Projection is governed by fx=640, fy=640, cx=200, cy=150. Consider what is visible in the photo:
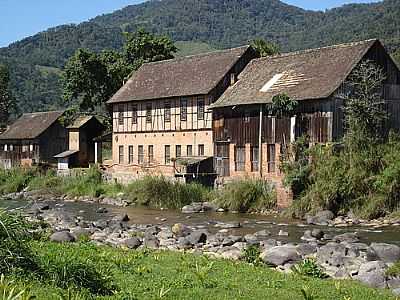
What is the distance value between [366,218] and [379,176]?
7.46 ft

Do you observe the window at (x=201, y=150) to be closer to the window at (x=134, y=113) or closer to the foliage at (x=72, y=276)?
the window at (x=134, y=113)

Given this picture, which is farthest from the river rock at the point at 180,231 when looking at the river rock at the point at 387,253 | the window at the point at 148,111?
the window at the point at 148,111

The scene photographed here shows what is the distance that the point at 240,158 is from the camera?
43844 millimetres

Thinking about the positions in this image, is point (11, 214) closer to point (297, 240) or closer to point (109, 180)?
point (297, 240)

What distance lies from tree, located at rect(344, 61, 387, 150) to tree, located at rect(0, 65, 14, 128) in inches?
2484

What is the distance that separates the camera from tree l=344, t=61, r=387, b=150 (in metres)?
35.7

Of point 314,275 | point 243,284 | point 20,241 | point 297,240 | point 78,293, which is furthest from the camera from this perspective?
point 297,240

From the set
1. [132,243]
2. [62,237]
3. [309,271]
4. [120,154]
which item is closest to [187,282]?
[309,271]

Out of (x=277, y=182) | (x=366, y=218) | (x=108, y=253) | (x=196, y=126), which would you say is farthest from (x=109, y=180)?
(x=108, y=253)

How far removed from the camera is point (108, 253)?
17.4 meters

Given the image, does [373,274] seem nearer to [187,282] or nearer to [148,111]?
[187,282]

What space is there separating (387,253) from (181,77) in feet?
106

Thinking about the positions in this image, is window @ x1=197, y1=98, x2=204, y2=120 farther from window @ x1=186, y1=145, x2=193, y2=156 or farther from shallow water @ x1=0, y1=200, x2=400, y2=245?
shallow water @ x1=0, y1=200, x2=400, y2=245

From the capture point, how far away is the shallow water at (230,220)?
28859mm
